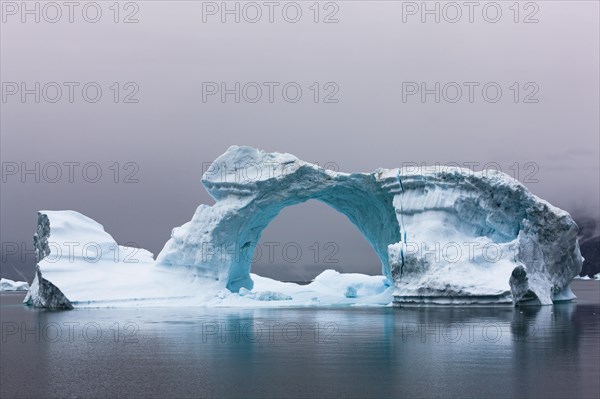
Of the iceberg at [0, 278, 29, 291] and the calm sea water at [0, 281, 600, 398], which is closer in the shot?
the calm sea water at [0, 281, 600, 398]

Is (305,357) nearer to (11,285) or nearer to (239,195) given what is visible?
(239,195)

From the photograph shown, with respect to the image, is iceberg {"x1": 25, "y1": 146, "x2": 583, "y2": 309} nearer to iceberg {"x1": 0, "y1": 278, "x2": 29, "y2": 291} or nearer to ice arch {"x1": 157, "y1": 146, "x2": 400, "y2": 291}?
ice arch {"x1": 157, "y1": 146, "x2": 400, "y2": 291}

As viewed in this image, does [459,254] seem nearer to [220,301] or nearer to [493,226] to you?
[493,226]

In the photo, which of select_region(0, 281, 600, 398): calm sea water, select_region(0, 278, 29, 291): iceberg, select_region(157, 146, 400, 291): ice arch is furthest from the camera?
select_region(0, 278, 29, 291): iceberg

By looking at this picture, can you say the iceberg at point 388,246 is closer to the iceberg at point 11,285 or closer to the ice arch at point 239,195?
the ice arch at point 239,195

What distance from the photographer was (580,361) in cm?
1155

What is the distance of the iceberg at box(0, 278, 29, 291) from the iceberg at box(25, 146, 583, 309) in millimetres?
35172

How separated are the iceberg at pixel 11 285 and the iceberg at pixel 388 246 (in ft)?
115

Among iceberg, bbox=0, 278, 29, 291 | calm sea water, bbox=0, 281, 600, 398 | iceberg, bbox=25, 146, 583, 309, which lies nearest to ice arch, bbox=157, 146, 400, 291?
iceberg, bbox=25, 146, 583, 309

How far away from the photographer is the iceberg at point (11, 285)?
64.4 meters

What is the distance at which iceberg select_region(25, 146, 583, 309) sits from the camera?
2627 centimetres

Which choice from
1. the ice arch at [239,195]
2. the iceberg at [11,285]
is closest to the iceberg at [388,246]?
the ice arch at [239,195]

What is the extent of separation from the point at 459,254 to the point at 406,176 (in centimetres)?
368

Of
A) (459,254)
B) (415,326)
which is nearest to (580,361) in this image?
(415,326)
